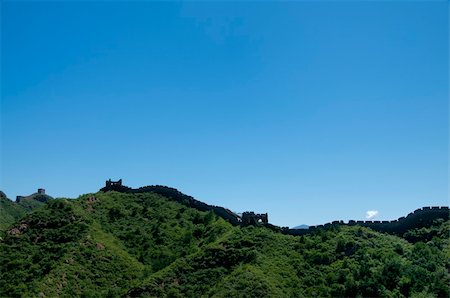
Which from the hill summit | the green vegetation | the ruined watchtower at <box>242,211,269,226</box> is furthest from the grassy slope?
the ruined watchtower at <box>242,211,269,226</box>

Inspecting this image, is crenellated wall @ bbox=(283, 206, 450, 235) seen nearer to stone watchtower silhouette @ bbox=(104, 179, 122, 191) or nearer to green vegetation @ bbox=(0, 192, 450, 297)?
green vegetation @ bbox=(0, 192, 450, 297)

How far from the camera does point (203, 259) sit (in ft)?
164

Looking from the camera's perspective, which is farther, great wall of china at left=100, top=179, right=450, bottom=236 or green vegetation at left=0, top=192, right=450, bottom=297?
great wall of china at left=100, top=179, right=450, bottom=236

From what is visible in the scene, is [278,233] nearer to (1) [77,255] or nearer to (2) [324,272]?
(2) [324,272]


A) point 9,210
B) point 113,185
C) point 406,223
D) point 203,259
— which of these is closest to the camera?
point 203,259

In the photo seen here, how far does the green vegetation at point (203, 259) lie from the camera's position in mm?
42844

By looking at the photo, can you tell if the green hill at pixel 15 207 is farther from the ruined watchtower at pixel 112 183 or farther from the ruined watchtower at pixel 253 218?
the ruined watchtower at pixel 253 218

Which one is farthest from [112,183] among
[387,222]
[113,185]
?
[387,222]

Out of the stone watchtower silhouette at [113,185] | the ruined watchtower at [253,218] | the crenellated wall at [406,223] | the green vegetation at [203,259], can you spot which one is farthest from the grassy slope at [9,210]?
the crenellated wall at [406,223]

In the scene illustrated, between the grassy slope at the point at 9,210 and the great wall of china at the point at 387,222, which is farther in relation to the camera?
the grassy slope at the point at 9,210

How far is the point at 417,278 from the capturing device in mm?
41750

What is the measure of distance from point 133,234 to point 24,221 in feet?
47.1

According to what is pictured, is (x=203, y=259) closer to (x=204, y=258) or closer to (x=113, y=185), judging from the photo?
(x=204, y=258)

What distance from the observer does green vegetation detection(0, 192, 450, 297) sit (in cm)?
4284
